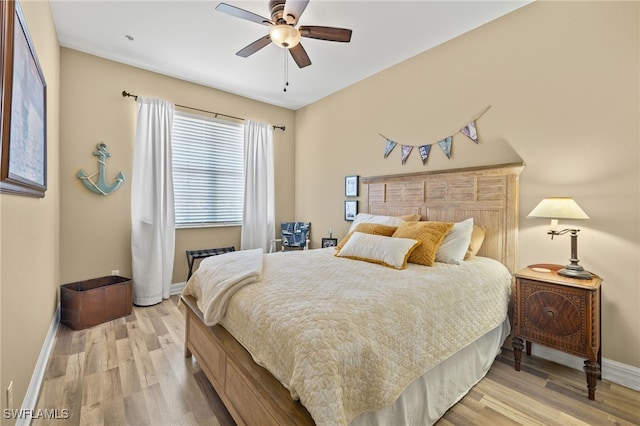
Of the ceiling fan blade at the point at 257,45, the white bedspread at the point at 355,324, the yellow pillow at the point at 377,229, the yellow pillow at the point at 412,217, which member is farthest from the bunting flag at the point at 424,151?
the ceiling fan blade at the point at 257,45

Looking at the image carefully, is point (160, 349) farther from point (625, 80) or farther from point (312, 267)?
point (625, 80)

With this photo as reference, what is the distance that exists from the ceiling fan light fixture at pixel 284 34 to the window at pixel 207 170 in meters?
2.28

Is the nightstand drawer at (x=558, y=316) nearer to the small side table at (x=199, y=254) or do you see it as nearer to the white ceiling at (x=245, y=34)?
the white ceiling at (x=245, y=34)

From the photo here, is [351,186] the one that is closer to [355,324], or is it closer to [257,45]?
[257,45]

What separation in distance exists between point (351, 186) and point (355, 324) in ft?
9.66

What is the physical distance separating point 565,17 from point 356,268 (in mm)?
2620

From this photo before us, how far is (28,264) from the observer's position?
1.69 meters

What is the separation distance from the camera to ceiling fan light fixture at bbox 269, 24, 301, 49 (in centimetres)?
218

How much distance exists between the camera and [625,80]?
2.00 metres

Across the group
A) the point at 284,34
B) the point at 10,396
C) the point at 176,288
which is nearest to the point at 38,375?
the point at 10,396

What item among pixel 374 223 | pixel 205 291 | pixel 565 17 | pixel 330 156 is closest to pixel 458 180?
pixel 374 223

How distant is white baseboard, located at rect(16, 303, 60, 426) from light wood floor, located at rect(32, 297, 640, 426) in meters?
0.05

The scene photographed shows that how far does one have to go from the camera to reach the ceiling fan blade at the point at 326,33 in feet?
7.27

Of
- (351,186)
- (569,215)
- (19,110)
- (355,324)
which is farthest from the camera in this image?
(351,186)
